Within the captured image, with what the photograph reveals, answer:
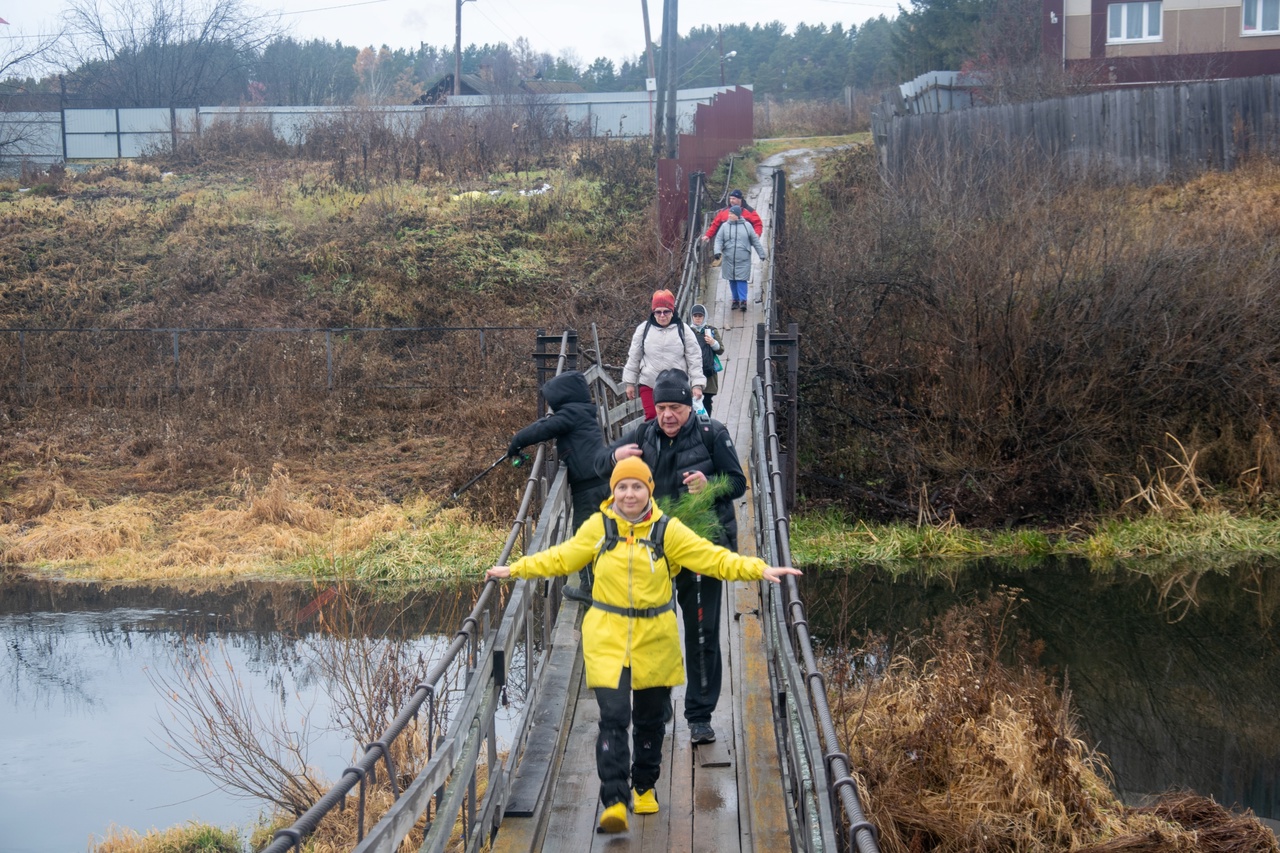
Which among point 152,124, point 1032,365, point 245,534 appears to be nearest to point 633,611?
point 245,534

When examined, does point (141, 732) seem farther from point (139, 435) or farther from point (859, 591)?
point (139, 435)

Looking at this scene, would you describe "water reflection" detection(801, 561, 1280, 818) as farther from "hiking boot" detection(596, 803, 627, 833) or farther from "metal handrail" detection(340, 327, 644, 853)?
"hiking boot" detection(596, 803, 627, 833)

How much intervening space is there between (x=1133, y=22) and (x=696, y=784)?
106 feet

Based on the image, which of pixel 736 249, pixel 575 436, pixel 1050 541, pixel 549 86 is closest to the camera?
pixel 575 436

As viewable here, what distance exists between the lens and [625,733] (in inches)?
211

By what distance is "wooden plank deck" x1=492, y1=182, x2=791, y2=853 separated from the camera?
17.9ft

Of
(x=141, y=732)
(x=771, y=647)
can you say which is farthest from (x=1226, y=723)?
(x=141, y=732)

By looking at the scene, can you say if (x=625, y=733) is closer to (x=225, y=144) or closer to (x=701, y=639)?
(x=701, y=639)

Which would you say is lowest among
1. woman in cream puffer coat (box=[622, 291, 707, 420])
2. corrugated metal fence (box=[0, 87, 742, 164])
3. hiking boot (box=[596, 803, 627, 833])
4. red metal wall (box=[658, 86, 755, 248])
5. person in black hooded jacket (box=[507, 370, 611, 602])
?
Result: hiking boot (box=[596, 803, 627, 833])

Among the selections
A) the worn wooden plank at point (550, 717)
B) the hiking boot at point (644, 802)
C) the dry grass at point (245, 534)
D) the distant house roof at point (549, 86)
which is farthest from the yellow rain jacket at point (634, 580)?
the distant house roof at point (549, 86)

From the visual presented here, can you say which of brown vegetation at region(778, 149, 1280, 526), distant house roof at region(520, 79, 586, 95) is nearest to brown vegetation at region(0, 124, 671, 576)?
brown vegetation at region(778, 149, 1280, 526)

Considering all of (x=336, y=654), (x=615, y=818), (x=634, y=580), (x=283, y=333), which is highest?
(x=283, y=333)

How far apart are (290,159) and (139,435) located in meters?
13.9

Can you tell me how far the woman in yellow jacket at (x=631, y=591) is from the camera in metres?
5.12
